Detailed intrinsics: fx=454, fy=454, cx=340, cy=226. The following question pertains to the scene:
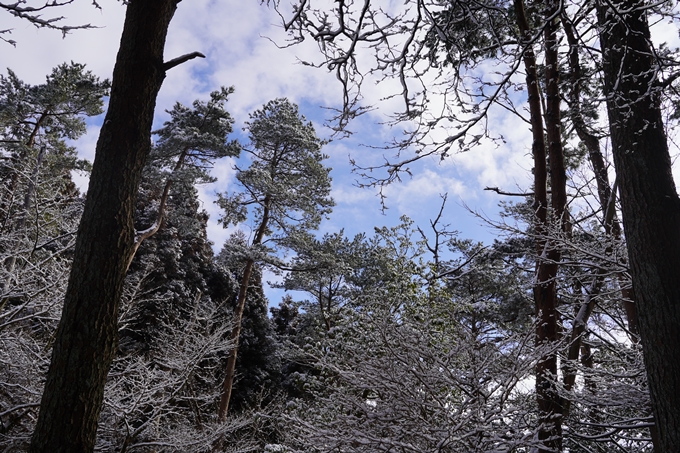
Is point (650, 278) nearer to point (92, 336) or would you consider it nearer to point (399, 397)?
point (399, 397)

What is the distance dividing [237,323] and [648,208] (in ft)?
39.0

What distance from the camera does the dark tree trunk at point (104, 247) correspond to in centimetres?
246

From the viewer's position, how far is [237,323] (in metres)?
13.3

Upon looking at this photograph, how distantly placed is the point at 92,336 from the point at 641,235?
344 cm

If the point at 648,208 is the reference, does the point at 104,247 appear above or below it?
below

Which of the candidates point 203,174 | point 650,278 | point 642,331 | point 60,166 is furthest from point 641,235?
point 60,166

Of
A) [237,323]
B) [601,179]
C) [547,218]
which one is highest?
[601,179]

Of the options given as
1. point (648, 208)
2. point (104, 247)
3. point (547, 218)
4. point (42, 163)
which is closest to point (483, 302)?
point (547, 218)

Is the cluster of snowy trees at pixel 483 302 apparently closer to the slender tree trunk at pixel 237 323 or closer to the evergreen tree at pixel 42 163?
the evergreen tree at pixel 42 163

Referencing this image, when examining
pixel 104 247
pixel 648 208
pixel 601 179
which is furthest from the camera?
pixel 601 179

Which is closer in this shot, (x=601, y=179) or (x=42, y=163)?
(x=601, y=179)

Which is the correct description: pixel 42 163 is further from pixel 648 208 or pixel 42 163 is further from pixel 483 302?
pixel 648 208

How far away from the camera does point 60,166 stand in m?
15.2

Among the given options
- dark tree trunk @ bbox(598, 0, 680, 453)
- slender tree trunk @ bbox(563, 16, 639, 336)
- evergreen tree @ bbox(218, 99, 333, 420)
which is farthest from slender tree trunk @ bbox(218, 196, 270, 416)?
dark tree trunk @ bbox(598, 0, 680, 453)
